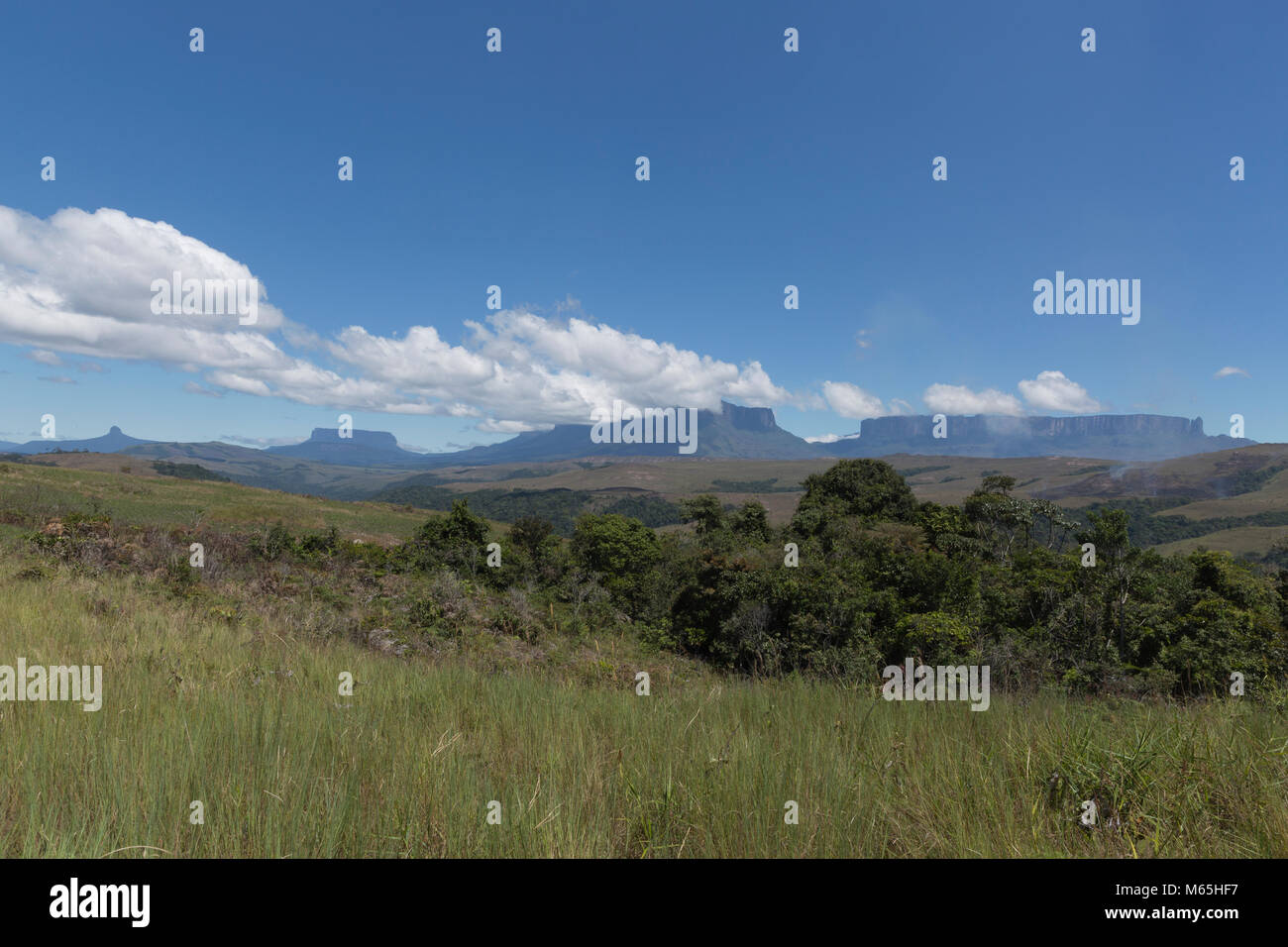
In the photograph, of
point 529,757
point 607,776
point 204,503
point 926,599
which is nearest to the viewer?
point 607,776

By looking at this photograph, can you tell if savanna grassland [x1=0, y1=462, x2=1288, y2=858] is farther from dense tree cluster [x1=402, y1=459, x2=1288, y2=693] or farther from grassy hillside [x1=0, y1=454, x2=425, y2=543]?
grassy hillside [x1=0, y1=454, x2=425, y2=543]

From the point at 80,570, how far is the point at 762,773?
459 inches

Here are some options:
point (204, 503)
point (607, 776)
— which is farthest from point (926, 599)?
point (204, 503)

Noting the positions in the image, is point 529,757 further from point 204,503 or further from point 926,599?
point 204,503

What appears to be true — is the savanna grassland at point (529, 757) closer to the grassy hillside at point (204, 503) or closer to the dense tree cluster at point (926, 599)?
the dense tree cluster at point (926, 599)

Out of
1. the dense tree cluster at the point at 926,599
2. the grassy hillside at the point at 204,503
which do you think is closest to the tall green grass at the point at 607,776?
the dense tree cluster at the point at 926,599

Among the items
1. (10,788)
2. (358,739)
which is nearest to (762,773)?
(358,739)

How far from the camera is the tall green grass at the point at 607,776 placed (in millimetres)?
2299

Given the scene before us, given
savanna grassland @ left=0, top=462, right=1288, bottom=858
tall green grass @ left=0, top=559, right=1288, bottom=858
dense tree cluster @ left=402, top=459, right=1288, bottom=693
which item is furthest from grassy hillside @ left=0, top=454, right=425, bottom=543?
tall green grass @ left=0, top=559, right=1288, bottom=858

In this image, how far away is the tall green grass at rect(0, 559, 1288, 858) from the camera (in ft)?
7.54

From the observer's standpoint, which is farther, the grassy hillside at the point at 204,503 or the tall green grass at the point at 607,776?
the grassy hillside at the point at 204,503

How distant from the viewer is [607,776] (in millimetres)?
2910
